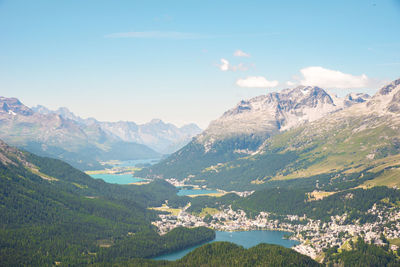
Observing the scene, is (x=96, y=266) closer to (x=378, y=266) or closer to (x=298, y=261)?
(x=298, y=261)

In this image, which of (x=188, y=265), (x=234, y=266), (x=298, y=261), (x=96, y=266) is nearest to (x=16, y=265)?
(x=96, y=266)

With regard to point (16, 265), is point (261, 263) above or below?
above

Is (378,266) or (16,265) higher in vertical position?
(378,266)

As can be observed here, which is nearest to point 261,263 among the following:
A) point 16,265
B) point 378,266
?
point 378,266

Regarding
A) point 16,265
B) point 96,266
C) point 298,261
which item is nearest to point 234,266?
point 298,261

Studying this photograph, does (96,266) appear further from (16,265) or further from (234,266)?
(234,266)

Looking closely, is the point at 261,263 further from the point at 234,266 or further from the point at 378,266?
the point at 378,266
